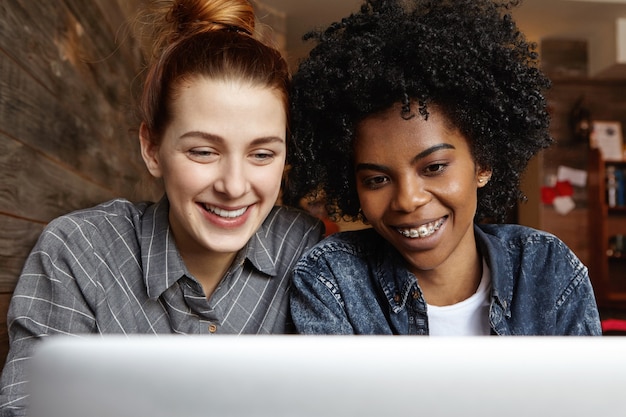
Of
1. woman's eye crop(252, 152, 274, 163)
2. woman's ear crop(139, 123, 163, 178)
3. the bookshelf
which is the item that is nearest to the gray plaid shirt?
woman's ear crop(139, 123, 163, 178)

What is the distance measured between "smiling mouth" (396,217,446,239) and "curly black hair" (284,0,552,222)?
0.56 ft

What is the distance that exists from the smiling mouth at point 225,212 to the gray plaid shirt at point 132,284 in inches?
5.1

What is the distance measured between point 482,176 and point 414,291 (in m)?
0.27

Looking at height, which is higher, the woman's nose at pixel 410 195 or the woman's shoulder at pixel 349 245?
the woman's nose at pixel 410 195

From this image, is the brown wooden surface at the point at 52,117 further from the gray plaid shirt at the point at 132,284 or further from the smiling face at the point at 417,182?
the smiling face at the point at 417,182

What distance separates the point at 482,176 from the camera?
1.30 metres

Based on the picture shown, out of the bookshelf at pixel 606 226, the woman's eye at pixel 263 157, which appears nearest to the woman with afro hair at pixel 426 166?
the woman's eye at pixel 263 157

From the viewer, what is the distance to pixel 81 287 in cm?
117

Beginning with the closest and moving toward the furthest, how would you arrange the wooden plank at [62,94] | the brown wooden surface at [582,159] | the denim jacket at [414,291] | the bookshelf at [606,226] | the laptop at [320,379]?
the laptop at [320,379], the denim jacket at [414,291], the wooden plank at [62,94], the bookshelf at [606,226], the brown wooden surface at [582,159]

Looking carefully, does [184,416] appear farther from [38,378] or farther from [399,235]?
[399,235]

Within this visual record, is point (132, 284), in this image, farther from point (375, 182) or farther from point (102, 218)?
point (375, 182)

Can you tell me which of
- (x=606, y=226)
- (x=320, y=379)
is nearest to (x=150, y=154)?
(x=320, y=379)

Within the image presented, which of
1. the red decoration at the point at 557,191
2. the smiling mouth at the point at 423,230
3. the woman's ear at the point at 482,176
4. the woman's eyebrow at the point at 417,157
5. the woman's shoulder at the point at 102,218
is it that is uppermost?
the red decoration at the point at 557,191

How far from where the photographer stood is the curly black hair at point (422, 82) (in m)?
1.19
